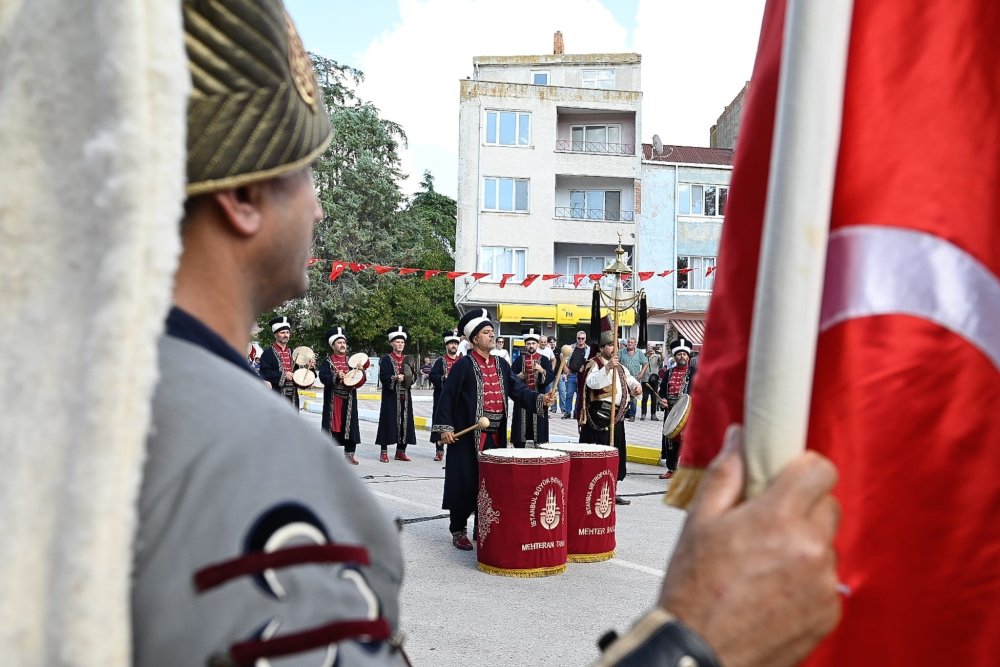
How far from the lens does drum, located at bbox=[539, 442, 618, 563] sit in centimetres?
698

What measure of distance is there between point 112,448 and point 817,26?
0.82 m

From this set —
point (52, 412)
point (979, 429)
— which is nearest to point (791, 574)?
point (979, 429)

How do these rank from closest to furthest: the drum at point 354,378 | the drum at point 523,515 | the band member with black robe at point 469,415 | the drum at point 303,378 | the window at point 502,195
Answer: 1. the drum at point 523,515
2. the band member with black robe at point 469,415
3. the drum at point 354,378
4. the drum at point 303,378
5. the window at point 502,195

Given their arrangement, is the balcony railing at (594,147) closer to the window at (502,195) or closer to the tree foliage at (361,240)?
the window at (502,195)

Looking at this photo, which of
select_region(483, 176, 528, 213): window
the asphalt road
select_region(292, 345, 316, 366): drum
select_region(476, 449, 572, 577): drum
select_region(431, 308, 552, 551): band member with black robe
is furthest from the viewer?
select_region(483, 176, 528, 213): window

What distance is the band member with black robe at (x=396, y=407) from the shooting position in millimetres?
13609

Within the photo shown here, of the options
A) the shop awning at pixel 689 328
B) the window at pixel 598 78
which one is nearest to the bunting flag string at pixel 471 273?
the shop awning at pixel 689 328

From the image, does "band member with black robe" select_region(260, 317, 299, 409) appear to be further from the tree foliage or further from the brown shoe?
the tree foliage

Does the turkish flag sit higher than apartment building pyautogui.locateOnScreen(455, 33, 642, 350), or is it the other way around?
apartment building pyautogui.locateOnScreen(455, 33, 642, 350)

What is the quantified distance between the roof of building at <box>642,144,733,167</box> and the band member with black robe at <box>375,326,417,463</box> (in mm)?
23505

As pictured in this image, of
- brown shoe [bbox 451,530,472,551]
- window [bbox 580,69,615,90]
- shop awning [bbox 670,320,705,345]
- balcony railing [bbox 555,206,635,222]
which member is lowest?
brown shoe [bbox 451,530,472,551]

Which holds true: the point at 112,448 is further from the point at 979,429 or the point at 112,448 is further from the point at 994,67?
the point at 994,67

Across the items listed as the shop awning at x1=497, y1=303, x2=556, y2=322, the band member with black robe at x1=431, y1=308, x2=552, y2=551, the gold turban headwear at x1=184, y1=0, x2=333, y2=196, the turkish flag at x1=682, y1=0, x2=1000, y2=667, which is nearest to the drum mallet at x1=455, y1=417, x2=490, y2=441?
the band member with black robe at x1=431, y1=308, x2=552, y2=551

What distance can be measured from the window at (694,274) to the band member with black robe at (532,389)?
17173 mm
